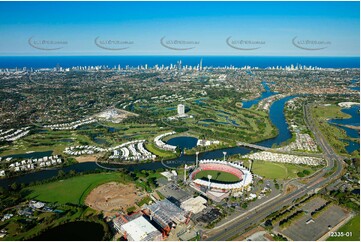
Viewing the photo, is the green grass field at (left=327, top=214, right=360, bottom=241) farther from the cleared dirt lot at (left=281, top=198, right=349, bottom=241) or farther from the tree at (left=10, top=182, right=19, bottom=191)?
the tree at (left=10, top=182, right=19, bottom=191)

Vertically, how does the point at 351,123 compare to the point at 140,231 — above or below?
below

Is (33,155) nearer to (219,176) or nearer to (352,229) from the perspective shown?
(219,176)

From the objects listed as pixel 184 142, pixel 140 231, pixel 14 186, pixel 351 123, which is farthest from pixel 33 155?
pixel 351 123

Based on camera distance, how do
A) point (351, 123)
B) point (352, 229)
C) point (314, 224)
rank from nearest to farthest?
1. point (352, 229)
2. point (314, 224)
3. point (351, 123)

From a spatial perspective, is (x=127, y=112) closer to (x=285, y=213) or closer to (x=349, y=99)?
(x=285, y=213)

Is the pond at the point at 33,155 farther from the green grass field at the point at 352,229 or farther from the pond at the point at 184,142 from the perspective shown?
the green grass field at the point at 352,229

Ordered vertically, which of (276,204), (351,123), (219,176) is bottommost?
(351,123)

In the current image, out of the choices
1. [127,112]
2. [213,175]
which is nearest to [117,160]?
[213,175]
